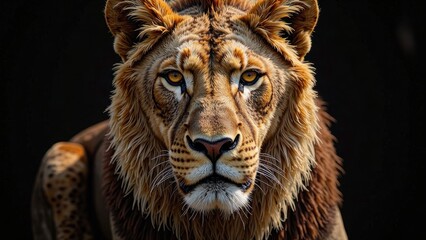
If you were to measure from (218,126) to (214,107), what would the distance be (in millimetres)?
141

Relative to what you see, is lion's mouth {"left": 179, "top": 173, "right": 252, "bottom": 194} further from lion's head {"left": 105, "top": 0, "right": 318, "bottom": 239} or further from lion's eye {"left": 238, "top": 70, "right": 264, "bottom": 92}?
lion's eye {"left": 238, "top": 70, "right": 264, "bottom": 92}

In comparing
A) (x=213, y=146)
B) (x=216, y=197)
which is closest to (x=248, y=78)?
(x=213, y=146)

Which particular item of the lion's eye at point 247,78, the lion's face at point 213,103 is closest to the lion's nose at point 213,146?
the lion's face at point 213,103

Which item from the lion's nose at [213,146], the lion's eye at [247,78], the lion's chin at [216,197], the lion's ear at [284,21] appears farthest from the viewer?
the lion's ear at [284,21]

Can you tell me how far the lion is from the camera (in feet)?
12.8

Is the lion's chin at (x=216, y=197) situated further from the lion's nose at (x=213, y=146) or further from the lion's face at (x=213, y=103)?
the lion's nose at (x=213, y=146)

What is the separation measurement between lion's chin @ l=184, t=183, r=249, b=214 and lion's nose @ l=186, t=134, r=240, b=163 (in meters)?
0.16

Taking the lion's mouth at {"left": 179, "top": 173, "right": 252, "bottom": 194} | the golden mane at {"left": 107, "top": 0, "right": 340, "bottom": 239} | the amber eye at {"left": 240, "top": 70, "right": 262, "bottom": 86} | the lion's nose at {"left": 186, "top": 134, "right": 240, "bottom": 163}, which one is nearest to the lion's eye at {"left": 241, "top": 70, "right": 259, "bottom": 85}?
the amber eye at {"left": 240, "top": 70, "right": 262, "bottom": 86}

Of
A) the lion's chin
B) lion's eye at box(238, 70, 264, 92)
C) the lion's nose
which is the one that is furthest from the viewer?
lion's eye at box(238, 70, 264, 92)

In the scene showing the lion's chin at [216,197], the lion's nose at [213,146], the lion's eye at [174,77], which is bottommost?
the lion's chin at [216,197]

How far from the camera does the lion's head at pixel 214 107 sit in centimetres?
392

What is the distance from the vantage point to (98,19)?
7.25 m

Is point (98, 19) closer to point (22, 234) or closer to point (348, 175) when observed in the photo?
point (22, 234)

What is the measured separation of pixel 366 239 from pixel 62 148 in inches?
104
